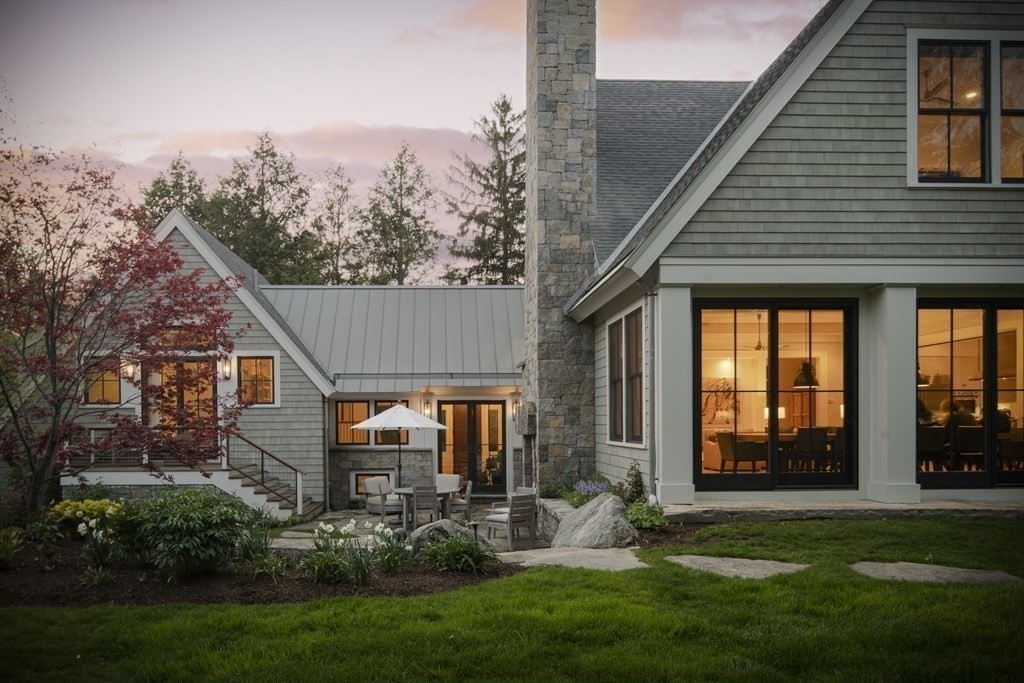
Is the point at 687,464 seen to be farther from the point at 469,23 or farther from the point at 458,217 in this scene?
the point at 458,217

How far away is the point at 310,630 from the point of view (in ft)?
18.1

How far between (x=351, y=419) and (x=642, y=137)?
9.87 m

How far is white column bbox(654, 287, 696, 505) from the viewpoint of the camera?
30.3 feet

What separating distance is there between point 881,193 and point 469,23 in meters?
7.78

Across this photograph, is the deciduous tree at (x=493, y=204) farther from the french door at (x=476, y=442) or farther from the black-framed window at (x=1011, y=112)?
the black-framed window at (x=1011, y=112)

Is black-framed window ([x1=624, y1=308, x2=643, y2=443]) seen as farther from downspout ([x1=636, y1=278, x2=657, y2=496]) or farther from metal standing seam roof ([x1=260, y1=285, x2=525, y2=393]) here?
metal standing seam roof ([x1=260, y1=285, x2=525, y2=393])

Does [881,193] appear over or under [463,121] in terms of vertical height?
under

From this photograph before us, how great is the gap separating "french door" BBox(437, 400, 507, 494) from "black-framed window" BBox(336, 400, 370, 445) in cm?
186

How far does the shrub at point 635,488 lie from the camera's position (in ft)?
32.8

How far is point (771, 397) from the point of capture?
9664mm

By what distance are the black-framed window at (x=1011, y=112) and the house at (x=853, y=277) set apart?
0.09 feet

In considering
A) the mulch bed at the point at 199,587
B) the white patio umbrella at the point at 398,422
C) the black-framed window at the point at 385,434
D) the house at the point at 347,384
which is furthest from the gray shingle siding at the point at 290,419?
the mulch bed at the point at 199,587

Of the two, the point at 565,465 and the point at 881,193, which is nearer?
the point at 881,193

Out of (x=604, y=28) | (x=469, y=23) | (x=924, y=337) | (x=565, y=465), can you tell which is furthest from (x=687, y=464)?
(x=604, y=28)
